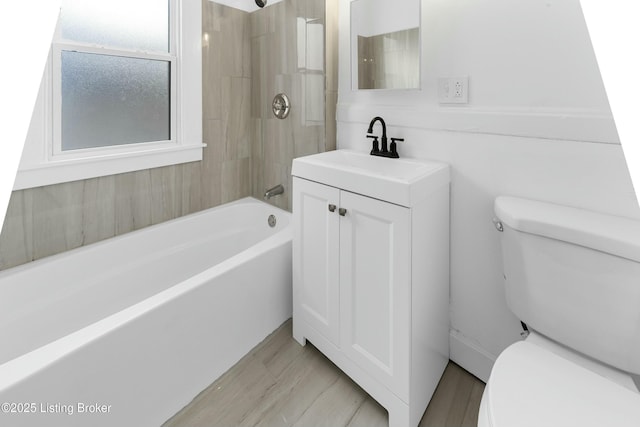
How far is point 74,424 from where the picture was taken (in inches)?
42.4

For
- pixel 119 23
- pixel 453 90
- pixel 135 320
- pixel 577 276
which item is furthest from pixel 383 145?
pixel 119 23

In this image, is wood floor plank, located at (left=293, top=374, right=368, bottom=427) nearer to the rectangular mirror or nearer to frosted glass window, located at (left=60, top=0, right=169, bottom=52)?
the rectangular mirror

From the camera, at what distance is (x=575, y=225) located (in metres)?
1.10

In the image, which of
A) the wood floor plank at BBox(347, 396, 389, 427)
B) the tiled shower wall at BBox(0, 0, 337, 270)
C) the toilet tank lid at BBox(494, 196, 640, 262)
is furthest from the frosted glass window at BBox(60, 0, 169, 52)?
the wood floor plank at BBox(347, 396, 389, 427)

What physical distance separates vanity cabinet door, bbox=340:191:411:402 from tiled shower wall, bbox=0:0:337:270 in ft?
2.59

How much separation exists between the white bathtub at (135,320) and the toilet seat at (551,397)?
1.06m

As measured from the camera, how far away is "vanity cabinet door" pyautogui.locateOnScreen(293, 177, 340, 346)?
60.5 inches

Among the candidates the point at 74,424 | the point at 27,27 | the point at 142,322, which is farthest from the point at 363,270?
the point at 27,27

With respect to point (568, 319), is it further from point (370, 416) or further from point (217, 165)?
point (217, 165)

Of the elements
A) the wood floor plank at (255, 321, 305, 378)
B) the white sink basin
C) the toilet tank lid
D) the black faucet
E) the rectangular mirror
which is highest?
the rectangular mirror

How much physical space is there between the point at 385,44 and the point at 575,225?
1129 mm

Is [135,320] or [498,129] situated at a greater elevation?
[498,129]

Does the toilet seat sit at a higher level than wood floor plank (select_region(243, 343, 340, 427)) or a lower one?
higher

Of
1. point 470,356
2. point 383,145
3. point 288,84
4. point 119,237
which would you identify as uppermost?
point 288,84
